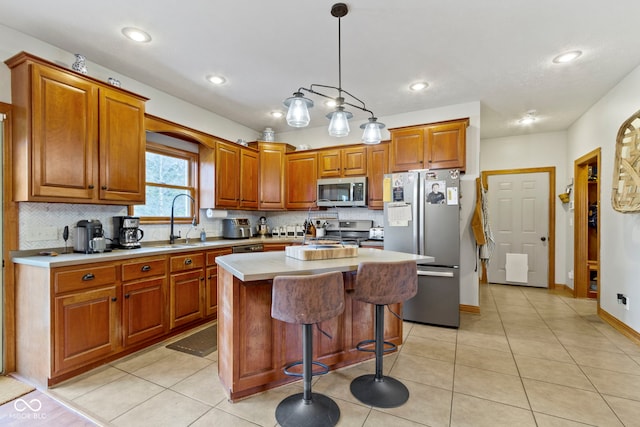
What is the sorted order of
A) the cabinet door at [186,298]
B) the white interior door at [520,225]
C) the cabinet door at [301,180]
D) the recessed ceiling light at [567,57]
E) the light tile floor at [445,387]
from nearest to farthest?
1. the light tile floor at [445,387]
2. the recessed ceiling light at [567,57]
3. the cabinet door at [186,298]
4. the cabinet door at [301,180]
5. the white interior door at [520,225]

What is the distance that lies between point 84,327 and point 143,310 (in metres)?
0.48

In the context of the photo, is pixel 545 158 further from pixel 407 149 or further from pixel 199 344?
pixel 199 344

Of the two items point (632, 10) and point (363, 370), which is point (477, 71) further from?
point (363, 370)

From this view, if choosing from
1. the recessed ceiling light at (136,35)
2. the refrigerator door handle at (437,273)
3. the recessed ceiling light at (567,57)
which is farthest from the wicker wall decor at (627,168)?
the recessed ceiling light at (136,35)

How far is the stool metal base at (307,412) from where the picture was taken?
179 centimetres

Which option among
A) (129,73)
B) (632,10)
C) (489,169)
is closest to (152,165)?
(129,73)

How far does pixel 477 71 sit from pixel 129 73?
3.63 metres

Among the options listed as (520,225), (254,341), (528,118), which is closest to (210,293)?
(254,341)

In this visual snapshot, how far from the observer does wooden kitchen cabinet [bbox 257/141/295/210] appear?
481 cm

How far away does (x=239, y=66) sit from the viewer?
304 centimetres

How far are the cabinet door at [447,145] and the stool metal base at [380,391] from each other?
2.57 meters

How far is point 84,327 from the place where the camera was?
2.31 metres

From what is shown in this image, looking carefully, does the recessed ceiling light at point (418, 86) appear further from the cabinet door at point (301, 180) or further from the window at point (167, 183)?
the window at point (167, 183)

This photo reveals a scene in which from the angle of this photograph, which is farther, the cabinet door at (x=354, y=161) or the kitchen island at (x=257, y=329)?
the cabinet door at (x=354, y=161)
